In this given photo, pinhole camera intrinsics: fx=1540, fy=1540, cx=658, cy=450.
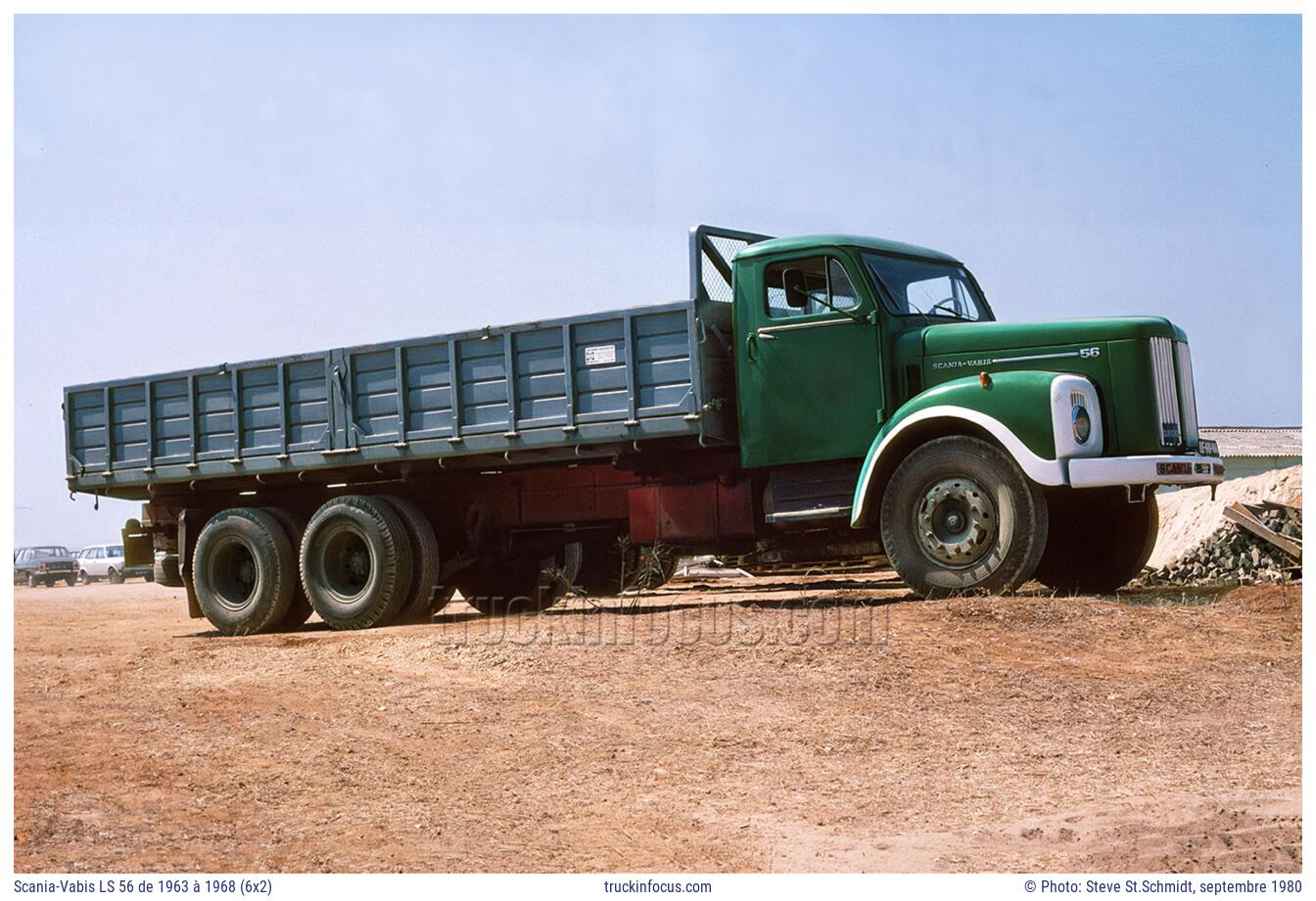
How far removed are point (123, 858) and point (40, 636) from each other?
9.91 metres

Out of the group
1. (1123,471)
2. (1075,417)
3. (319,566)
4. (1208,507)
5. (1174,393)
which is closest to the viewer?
(1123,471)

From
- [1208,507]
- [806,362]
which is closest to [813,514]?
[806,362]

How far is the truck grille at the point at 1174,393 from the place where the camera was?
10.8m

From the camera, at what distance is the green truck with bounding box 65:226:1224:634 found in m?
10.8

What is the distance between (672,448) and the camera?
40.3 ft

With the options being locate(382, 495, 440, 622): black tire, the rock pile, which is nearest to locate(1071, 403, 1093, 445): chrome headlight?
the rock pile

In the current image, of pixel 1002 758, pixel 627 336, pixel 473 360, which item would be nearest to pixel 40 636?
pixel 473 360

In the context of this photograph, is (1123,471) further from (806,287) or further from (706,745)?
(706,745)

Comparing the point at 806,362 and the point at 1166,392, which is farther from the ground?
the point at 806,362

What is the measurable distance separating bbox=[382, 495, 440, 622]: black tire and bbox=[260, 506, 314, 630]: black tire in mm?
1211

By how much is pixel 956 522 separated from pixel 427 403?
4.80 metres

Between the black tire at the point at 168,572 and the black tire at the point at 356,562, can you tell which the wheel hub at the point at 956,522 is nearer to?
the black tire at the point at 356,562

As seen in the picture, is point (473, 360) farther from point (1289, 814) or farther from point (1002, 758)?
point (1289, 814)

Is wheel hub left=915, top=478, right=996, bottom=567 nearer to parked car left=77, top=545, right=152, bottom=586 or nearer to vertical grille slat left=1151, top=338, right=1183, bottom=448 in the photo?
vertical grille slat left=1151, top=338, right=1183, bottom=448
